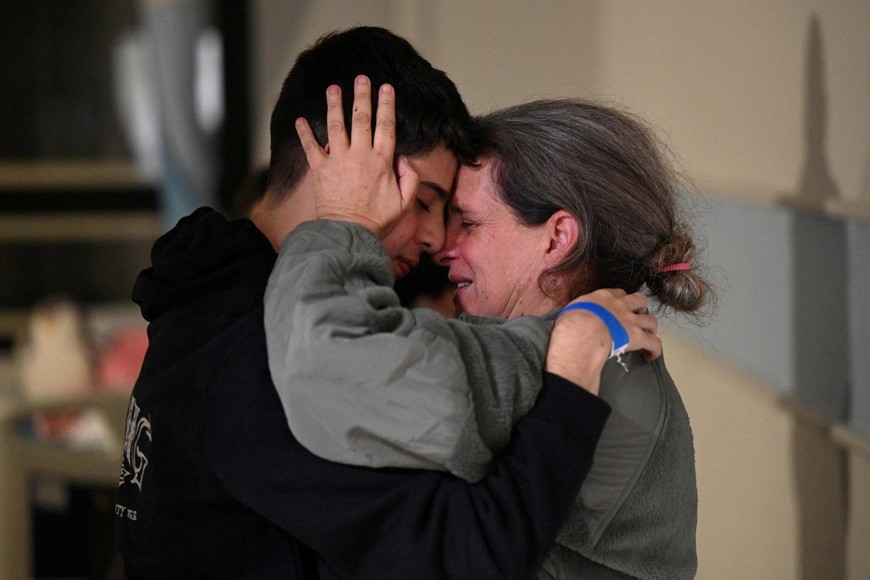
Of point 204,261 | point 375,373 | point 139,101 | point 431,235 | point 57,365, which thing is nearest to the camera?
point 375,373

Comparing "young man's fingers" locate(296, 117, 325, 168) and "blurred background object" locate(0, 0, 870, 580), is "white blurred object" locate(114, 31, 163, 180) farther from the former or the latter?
"young man's fingers" locate(296, 117, 325, 168)

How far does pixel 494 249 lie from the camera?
1.37 m

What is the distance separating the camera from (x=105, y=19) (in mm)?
5691

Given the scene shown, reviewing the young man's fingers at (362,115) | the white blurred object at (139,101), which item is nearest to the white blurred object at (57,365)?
the white blurred object at (139,101)

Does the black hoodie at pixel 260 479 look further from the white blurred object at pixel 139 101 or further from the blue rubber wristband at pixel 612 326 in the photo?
the white blurred object at pixel 139 101

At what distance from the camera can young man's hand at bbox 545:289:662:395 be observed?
113 centimetres

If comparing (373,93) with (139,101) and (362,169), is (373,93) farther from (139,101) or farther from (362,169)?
(139,101)

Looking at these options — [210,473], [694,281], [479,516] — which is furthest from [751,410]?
[210,473]

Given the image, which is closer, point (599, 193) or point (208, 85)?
point (599, 193)

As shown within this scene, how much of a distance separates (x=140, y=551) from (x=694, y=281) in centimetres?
73

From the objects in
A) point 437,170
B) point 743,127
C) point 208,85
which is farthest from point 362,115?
point 208,85

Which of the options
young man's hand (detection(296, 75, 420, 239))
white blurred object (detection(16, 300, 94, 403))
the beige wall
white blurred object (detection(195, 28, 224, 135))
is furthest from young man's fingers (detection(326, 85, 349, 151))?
white blurred object (detection(195, 28, 224, 135))

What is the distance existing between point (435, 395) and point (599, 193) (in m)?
0.41

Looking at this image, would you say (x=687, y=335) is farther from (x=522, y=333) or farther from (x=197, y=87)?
(x=197, y=87)
